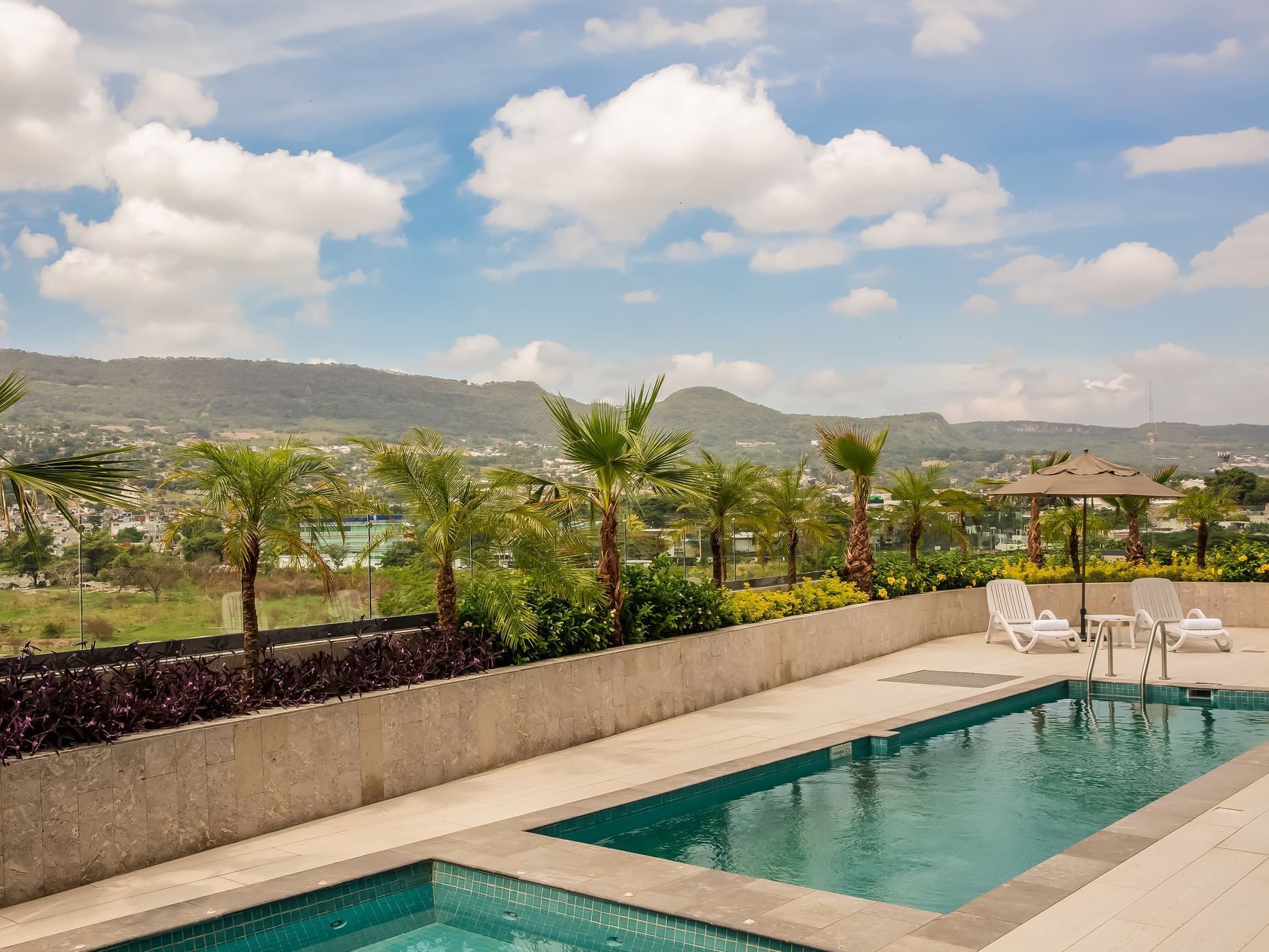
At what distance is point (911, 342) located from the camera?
64312 mm

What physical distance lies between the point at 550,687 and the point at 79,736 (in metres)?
4.08

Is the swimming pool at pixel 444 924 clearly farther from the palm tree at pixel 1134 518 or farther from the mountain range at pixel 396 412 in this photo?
the mountain range at pixel 396 412

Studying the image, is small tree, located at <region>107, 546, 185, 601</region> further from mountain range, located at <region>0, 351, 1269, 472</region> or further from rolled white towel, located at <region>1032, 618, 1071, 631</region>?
mountain range, located at <region>0, 351, 1269, 472</region>

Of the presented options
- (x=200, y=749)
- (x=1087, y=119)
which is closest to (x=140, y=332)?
(x=1087, y=119)

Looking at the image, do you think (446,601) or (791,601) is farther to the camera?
(791,601)

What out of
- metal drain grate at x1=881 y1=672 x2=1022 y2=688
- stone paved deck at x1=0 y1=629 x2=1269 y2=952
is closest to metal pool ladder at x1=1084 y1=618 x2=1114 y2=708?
metal drain grate at x1=881 y1=672 x2=1022 y2=688

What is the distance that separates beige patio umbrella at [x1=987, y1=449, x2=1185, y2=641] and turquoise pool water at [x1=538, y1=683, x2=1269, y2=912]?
448cm

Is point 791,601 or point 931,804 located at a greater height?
point 791,601

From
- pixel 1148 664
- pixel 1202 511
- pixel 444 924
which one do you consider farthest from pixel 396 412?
pixel 444 924

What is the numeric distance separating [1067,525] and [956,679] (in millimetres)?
9964

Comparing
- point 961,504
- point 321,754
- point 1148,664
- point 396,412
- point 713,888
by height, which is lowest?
point 1148,664

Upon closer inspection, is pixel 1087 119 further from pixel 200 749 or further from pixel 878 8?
pixel 200 749

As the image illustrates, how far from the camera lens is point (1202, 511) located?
19.7 meters

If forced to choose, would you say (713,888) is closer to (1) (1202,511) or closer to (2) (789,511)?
(2) (789,511)
